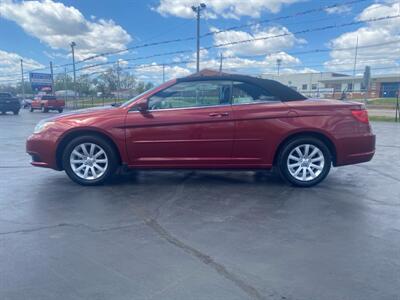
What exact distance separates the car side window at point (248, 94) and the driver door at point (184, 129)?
0.36 ft

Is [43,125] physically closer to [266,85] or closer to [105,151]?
[105,151]

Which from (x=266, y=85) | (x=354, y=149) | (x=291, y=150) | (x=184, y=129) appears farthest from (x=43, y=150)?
(x=354, y=149)

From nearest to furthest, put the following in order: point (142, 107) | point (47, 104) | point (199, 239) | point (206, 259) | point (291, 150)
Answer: point (206, 259) → point (199, 239) → point (142, 107) → point (291, 150) → point (47, 104)

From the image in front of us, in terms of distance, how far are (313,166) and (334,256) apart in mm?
2295

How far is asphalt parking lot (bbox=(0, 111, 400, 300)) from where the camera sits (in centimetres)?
250

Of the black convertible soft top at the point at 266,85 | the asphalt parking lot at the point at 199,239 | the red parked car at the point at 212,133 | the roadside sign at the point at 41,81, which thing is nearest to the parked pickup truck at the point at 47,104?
the roadside sign at the point at 41,81

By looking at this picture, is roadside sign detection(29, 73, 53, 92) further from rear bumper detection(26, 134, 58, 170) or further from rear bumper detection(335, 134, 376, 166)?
rear bumper detection(335, 134, 376, 166)

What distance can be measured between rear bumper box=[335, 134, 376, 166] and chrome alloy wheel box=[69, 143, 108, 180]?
140 inches

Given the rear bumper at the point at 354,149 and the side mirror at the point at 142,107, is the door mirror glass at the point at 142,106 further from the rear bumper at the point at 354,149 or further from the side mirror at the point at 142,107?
the rear bumper at the point at 354,149

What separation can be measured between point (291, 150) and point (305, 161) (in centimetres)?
29

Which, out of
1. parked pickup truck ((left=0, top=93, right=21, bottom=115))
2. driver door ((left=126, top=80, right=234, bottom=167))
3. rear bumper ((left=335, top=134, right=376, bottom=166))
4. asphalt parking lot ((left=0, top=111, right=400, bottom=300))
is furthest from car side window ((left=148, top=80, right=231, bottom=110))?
parked pickup truck ((left=0, top=93, right=21, bottom=115))

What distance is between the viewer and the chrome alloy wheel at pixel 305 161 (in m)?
5.04

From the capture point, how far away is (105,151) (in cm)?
500

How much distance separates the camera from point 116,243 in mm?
3195
